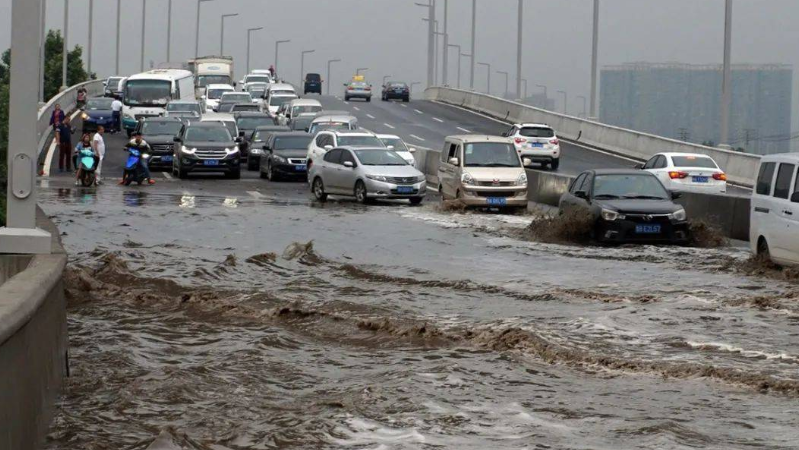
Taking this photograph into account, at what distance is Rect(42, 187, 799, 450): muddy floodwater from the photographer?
10.3m

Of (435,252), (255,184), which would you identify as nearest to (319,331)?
(435,252)

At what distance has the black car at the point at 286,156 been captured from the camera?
133 ft

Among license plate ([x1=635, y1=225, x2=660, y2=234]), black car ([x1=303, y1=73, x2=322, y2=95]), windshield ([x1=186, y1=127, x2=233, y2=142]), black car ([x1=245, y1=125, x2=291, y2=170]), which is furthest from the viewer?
black car ([x1=303, y1=73, x2=322, y2=95])

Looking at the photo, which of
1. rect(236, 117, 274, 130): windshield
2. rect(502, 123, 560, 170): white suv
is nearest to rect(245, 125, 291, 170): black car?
rect(236, 117, 274, 130): windshield

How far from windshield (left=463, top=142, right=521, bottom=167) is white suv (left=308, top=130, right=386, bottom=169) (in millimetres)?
6992

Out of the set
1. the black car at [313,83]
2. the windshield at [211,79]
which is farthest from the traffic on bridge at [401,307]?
the black car at [313,83]

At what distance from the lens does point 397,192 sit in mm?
32812

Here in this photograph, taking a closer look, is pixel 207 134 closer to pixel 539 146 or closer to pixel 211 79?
pixel 539 146

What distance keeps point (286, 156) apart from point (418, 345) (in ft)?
88.3

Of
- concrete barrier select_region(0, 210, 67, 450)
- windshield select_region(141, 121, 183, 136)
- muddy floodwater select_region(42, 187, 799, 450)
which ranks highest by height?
windshield select_region(141, 121, 183, 136)

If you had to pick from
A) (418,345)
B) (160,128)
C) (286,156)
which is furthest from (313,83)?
(418,345)

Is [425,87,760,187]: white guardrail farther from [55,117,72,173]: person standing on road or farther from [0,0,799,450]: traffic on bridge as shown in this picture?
[55,117,72,173]: person standing on road

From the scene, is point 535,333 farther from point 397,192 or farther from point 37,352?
point 397,192

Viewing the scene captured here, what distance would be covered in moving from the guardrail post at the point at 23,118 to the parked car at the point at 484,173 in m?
18.7
